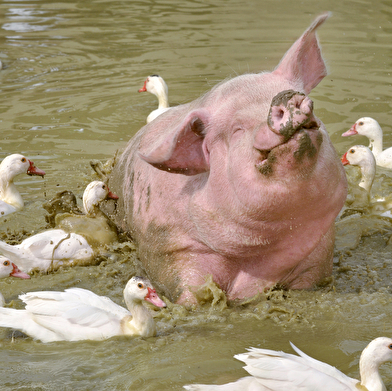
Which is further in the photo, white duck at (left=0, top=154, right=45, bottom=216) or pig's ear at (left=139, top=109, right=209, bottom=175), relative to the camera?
white duck at (left=0, top=154, right=45, bottom=216)

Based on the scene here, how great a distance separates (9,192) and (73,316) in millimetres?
2992

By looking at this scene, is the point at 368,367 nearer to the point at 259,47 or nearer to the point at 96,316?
the point at 96,316

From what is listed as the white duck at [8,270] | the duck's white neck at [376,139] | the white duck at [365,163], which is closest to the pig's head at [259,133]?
the white duck at [8,270]

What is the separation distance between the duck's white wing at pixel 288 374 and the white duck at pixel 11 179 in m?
3.91

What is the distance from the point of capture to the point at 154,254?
16.9 feet

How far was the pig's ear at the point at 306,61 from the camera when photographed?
4.59 meters

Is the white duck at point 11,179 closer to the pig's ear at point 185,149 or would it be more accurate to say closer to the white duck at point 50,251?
the white duck at point 50,251

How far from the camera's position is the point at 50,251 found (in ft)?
18.6

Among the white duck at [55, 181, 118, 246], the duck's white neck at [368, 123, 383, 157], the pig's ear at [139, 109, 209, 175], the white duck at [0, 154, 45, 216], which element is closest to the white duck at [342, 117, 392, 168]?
the duck's white neck at [368, 123, 383, 157]

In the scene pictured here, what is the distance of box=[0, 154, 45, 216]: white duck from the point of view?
7.06 metres

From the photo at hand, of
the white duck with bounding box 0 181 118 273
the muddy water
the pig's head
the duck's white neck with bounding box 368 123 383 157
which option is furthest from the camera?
the duck's white neck with bounding box 368 123 383 157

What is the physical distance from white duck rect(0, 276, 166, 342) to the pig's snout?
1.36 metres

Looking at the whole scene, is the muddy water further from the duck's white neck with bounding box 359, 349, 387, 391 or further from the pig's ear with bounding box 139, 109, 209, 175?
the pig's ear with bounding box 139, 109, 209, 175

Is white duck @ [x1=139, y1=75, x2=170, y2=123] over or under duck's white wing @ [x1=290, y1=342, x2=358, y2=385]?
over
